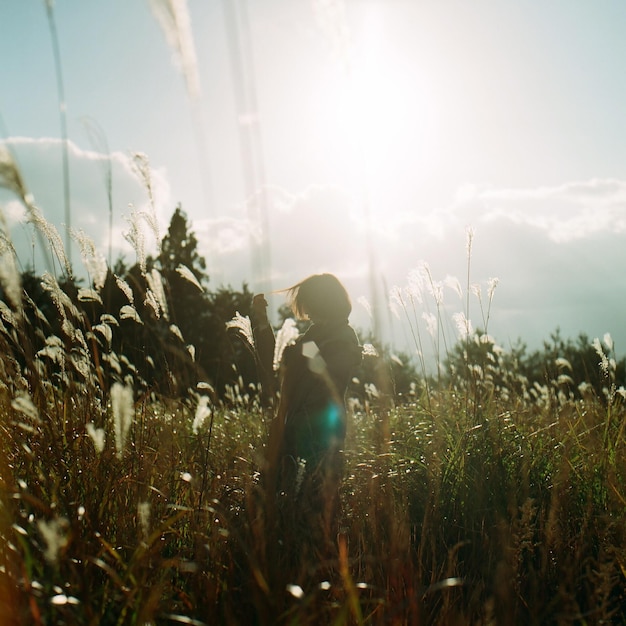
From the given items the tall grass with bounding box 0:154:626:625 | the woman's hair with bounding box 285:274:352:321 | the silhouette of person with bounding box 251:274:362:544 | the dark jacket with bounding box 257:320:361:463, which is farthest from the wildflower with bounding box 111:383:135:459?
the woman's hair with bounding box 285:274:352:321

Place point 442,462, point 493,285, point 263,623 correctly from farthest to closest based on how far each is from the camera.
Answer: point 493,285, point 442,462, point 263,623

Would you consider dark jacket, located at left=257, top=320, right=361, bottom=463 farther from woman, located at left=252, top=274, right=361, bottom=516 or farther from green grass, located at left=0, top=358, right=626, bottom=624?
green grass, located at left=0, top=358, right=626, bottom=624

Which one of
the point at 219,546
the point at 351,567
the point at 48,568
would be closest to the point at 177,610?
the point at 219,546

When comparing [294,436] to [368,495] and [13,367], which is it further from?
[13,367]

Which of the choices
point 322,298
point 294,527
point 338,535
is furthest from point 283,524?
point 322,298

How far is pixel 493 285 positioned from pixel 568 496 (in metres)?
1.57

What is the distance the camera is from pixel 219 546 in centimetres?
204

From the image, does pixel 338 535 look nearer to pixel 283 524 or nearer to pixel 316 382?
pixel 283 524

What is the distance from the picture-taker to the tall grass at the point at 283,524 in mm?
1608

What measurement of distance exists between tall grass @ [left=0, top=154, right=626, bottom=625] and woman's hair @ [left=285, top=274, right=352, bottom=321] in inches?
34.7

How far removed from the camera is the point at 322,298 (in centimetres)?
371

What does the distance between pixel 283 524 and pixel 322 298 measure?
160 cm

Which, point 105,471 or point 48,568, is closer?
point 48,568

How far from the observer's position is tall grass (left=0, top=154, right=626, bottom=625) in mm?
1608
